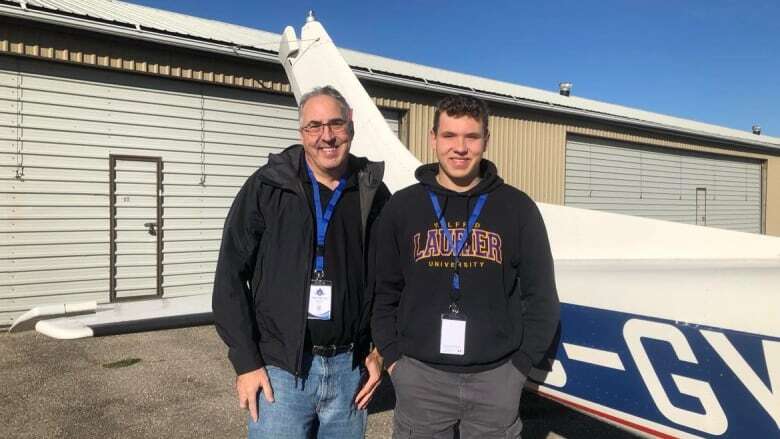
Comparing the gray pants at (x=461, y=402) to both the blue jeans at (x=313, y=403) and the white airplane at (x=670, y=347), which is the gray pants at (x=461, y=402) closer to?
the blue jeans at (x=313, y=403)

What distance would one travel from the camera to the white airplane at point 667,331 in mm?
2006

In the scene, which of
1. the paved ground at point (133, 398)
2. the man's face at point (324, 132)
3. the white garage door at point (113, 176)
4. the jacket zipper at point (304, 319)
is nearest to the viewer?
the jacket zipper at point (304, 319)

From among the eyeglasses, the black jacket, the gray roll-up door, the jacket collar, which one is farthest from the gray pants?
the gray roll-up door

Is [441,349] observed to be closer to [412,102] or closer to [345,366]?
[345,366]

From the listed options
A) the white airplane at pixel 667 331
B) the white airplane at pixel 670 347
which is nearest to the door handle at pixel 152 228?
the white airplane at pixel 667 331

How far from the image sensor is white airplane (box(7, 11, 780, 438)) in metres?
2.01

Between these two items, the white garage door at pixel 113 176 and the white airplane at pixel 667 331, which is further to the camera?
the white garage door at pixel 113 176

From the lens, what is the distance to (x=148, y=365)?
5348mm

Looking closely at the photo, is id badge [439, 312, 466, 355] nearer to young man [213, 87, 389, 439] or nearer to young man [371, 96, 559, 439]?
young man [371, 96, 559, 439]

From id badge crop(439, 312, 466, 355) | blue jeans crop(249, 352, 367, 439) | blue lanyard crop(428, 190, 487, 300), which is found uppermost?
blue lanyard crop(428, 190, 487, 300)

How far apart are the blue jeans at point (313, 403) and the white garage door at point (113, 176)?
639 centimetres

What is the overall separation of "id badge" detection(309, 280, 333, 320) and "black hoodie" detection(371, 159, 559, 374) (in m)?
0.20

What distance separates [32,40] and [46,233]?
2294mm

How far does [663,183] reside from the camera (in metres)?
16.1
